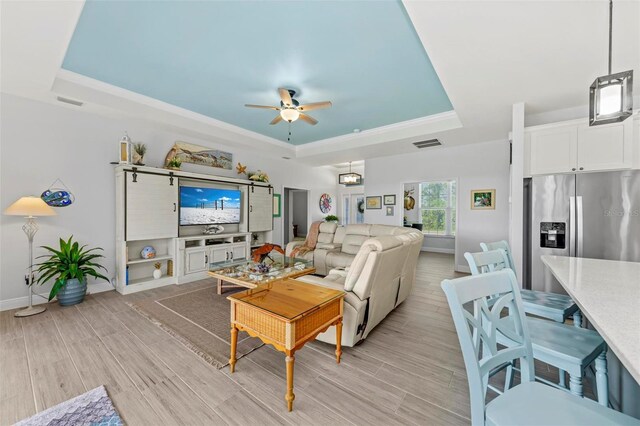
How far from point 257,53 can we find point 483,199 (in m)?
4.94

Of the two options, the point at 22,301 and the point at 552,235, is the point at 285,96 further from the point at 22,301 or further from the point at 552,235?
the point at 22,301

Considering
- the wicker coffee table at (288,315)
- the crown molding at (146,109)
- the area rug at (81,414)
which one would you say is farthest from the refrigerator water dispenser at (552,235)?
the crown molding at (146,109)

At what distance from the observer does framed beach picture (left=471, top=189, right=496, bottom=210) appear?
16.4 ft

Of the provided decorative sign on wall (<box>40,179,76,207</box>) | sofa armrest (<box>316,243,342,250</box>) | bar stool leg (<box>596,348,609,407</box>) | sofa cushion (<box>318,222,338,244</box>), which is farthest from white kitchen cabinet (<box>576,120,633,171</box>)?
decorative sign on wall (<box>40,179,76,207</box>)

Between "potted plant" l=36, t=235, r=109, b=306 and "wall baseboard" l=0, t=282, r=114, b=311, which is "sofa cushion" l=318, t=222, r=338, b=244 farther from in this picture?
"wall baseboard" l=0, t=282, r=114, b=311

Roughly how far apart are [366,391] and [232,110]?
4.21 meters

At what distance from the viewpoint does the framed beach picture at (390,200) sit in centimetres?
629

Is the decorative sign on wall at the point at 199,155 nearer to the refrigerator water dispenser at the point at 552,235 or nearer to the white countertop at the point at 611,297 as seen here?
the white countertop at the point at 611,297

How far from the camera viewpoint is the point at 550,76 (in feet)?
8.45

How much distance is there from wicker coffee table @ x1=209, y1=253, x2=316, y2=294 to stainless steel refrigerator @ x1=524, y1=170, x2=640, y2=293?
283 centimetres

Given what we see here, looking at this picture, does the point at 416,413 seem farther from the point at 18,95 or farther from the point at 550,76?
the point at 18,95

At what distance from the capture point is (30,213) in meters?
2.87

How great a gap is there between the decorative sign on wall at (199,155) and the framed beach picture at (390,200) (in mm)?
3858

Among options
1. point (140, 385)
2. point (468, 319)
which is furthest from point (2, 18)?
point (468, 319)
